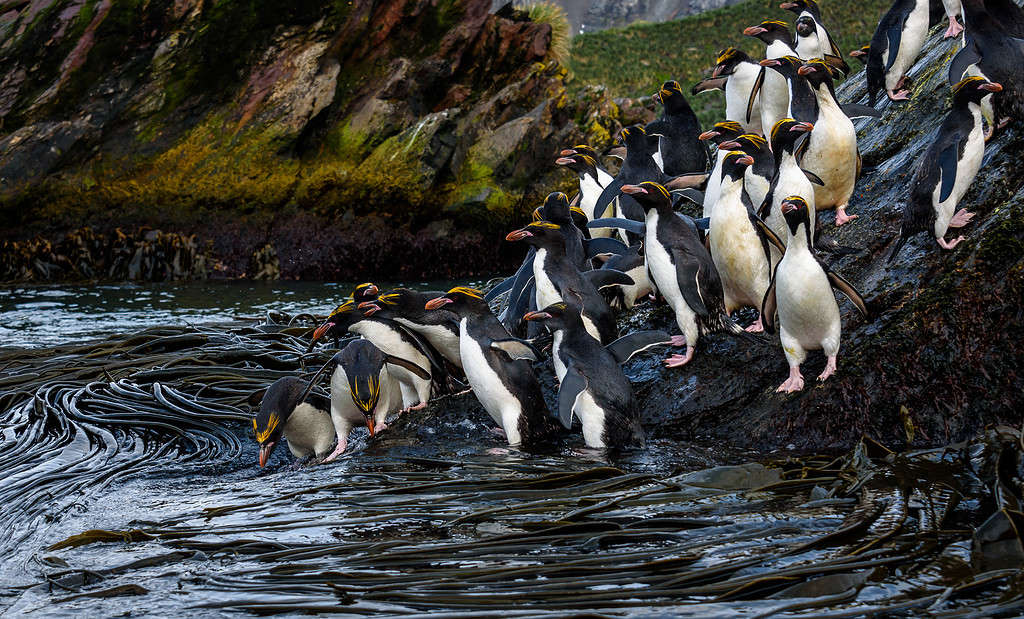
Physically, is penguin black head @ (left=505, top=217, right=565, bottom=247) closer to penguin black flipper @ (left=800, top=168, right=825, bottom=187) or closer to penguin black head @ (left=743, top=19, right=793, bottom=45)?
penguin black flipper @ (left=800, top=168, right=825, bottom=187)

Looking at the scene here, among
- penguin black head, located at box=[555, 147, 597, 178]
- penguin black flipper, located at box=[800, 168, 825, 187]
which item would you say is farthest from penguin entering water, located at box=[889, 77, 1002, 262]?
penguin black head, located at box=[555, 147, 597, 178]

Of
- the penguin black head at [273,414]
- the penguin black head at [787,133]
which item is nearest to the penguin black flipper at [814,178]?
the penguin black head at [787,133]

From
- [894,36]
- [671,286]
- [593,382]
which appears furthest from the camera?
[894,36]

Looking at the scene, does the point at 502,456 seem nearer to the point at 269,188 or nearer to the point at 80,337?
the point at 80,337

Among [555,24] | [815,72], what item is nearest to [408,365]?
[815,72]

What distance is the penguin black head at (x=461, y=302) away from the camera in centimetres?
545

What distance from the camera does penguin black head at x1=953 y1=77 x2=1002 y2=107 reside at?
16.5ft

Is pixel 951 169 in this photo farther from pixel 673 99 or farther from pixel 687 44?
pixel 687 44

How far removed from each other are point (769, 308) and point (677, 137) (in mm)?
3251

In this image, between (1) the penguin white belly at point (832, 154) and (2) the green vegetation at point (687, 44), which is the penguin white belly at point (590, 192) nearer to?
(1) the penguin white belly at point (832, 154)

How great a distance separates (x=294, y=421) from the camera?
5484mm

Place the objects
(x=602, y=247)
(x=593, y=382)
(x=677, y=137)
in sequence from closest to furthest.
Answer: (x=593, y=382) < (x=602, y=247) < (x=677, y=137)

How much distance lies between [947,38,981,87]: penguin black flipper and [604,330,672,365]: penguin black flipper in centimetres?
235

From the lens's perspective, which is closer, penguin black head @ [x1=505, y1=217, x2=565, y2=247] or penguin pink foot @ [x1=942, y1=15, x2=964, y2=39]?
penguin black head @ [x1=505, y1=217, x2=565, y2=247]
